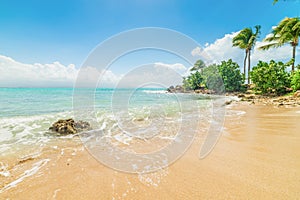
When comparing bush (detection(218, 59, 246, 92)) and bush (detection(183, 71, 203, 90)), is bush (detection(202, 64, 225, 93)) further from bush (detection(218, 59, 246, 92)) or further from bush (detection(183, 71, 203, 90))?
bush (detection(218, 59, 246, 92))

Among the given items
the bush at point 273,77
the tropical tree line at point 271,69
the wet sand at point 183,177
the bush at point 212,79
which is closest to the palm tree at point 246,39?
the tropical tree line at point 271,69

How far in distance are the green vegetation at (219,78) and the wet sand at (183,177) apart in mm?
29434

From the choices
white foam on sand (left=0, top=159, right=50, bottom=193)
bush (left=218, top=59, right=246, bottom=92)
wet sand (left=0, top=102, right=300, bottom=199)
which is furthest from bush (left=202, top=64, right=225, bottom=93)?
white foam on sand (left=0, top=159, right=50, bottom=193)

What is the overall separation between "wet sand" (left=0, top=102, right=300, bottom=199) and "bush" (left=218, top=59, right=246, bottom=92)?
29.3 meters

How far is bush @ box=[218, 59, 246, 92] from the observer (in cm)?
2873

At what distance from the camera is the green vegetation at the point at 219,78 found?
28.8 metres

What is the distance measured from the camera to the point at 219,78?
118 feet

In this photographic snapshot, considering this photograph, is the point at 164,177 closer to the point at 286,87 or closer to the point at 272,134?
the point at 272,134

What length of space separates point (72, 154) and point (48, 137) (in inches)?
82.0

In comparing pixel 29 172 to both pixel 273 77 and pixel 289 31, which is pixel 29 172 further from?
pixel 289 31

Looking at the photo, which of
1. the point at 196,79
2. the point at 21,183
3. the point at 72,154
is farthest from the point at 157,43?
the point at 196,79

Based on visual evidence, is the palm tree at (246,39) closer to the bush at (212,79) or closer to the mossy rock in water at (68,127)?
the bush at (212,79)

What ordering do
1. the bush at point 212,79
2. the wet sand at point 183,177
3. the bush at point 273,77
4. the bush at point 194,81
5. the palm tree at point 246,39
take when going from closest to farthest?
the wet sand at point 183,177
the bush at point 273,77
the palm tree at point 246,39
the bush at point 212,79
the bush at point 194,81

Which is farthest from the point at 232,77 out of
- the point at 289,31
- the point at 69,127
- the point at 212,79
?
the point at 69,127
